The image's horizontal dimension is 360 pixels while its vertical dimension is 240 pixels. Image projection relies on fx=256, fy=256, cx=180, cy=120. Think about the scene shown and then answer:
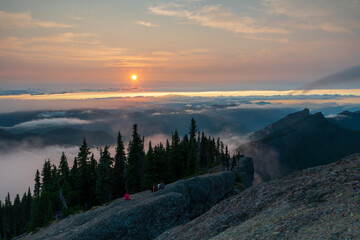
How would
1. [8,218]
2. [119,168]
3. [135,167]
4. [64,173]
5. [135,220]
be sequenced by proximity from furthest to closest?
[8,218], [64,173], [119,168], [135,167], [135,220]

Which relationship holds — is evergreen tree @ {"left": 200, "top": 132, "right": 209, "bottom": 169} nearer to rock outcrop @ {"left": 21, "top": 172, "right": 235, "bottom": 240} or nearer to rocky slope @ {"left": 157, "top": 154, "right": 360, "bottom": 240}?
rock outcrop @ {"left": 21, "top": 172, "right": 235, "bottom": 240}

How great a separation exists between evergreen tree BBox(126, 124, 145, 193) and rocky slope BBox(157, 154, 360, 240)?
143 ft

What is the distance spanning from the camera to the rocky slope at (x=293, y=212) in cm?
1380

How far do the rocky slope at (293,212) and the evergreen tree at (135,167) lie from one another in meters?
43.6

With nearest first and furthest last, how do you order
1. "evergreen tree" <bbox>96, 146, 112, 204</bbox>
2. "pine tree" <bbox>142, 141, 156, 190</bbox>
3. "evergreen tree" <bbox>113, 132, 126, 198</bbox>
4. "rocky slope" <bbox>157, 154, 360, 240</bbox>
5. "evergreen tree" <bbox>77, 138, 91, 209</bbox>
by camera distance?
"rocky slope" <bbox>157, 154, 360, 240</bbox>, "evergreen tree" <bbox>96, 146, 112, 204</bbox>, "pine tree" <bbox>142, 141, 156, 190</bbox>, "evergreen tree" <bbox>77, 138, 91, 209</bbox>, "evergreen tree" <bbox>113, 132, 126, 198</bbox>

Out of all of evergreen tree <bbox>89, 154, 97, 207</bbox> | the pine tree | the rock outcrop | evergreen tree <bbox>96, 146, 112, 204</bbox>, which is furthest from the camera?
evergreen tree <bbox>89, 154, 97, 207</bbox>

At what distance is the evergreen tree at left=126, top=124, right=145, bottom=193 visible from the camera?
67812 millimetres

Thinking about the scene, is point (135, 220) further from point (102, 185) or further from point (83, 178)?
point (83, 178)

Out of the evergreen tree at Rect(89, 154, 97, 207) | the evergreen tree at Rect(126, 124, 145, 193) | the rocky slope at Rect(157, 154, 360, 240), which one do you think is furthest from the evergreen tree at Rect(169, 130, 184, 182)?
the rocky slope at Rect(157, 154, 360, 240)

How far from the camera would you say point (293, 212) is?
1695cm

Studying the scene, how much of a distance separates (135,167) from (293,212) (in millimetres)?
55024

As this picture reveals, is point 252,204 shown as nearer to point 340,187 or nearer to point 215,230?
point 215,230

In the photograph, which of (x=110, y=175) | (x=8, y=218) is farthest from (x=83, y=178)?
(x=8, y=218)

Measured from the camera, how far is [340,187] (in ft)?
59.9
